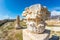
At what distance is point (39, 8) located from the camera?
2.47 meters

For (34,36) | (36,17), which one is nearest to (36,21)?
(36,17)

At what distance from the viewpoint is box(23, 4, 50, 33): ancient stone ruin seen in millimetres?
2484

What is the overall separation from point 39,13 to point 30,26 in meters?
0.36

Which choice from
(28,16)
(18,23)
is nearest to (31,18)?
(28,16)

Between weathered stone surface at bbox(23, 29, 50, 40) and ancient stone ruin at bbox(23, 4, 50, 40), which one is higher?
ancient stone ruin at bbox(23, 4, 50, 40)

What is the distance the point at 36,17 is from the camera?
250cm

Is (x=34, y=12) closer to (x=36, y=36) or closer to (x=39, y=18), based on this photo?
(x=39, y=18)

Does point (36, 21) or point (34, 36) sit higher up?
point (36, 21)

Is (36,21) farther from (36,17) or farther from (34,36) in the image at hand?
(34,36)

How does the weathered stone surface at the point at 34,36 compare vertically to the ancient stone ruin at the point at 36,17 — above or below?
below

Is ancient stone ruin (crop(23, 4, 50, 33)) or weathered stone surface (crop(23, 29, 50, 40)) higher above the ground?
ancient stone ruin (crop(23, 4, 50, 33))

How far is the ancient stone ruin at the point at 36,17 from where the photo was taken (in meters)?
2.48

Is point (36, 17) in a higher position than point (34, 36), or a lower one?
higher

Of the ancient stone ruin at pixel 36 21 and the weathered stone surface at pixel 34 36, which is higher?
the ancient stone ruin at pixel 36 21
